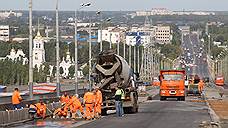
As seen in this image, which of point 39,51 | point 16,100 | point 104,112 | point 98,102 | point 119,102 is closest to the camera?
point 16,100

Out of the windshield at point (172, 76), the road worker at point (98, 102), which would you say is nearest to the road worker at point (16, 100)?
the road worker at point (98, 102)

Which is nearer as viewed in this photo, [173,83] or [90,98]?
[90,98]

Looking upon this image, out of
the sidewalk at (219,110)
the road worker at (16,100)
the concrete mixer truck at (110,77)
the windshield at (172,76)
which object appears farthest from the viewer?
the windshield at (172,76)

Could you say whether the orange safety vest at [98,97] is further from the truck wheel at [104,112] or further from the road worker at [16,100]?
the road worker at [16,100]

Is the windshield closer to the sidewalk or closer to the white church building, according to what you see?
the sidewalk

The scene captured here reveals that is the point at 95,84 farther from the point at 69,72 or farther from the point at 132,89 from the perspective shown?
the point at 69,72

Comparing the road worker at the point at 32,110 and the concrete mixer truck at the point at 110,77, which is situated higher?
the concrete mixer truck at the point at 110,77

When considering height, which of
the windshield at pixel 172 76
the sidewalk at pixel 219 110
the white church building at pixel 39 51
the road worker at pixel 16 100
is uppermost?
the white church building at pixel 39 51

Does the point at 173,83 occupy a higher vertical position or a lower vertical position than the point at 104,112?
higher

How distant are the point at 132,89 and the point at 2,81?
8427 cm

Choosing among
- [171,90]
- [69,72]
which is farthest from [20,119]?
[69,72]

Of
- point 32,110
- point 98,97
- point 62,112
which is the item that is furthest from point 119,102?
point 32,110

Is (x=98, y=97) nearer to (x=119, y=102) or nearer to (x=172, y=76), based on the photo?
(x=119, y=102)

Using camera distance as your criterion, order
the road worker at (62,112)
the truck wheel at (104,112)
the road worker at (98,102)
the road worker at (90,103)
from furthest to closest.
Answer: the truck wheel at (104,112), the road worker at (62,112), the road worker at (98,102), the road worker at (90,103)
